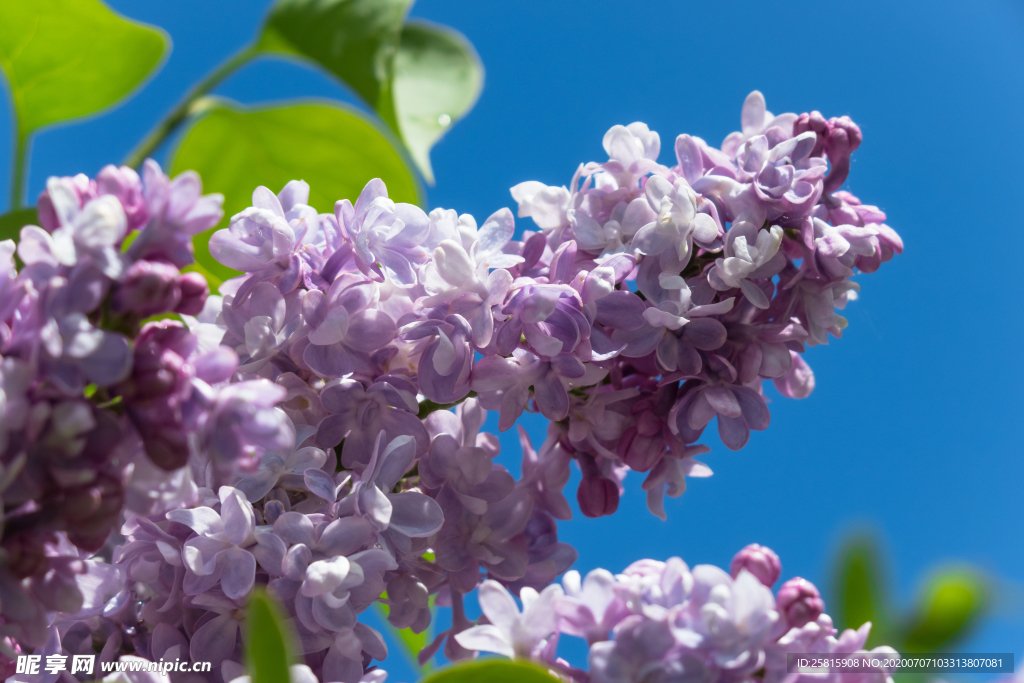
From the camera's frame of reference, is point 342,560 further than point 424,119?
No

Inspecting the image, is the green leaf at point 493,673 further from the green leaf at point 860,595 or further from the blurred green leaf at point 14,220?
the blurred green leaf at point 14,220

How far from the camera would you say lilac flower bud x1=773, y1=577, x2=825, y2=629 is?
294mm

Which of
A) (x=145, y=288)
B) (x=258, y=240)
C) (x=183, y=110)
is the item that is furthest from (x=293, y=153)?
(x=145, y=288)

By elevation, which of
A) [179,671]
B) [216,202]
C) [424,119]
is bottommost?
[179,671]

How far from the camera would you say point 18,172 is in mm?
616

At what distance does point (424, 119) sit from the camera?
0.68m

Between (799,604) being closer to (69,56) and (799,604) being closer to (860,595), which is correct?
(860,595)

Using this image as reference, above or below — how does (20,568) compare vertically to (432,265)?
below

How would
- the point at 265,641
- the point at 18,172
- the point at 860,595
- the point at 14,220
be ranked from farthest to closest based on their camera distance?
the point at 18,172 < the point at 14,220 < the point at 860,595 < the point at 265,641

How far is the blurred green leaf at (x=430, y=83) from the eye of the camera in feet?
2.17

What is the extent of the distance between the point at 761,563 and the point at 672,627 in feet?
0.20

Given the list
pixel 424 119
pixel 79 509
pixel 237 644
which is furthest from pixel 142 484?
pixel 424 119

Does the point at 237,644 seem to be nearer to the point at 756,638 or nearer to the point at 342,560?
the point at 342,560

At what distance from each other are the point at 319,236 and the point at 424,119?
1.06ft
